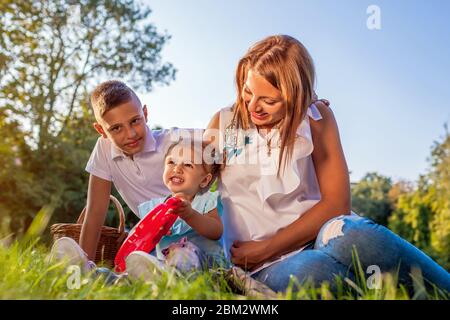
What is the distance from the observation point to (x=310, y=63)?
2.79m

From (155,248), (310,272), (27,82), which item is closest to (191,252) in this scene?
(155,248)

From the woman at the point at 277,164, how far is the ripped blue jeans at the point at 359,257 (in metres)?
0.06

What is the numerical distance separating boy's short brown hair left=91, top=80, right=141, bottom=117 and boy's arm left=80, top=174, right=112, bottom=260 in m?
0.46

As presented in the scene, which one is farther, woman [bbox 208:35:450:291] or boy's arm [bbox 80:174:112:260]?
boy's arm [bbox 80:174:112:260]

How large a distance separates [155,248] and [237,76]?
3.00ft

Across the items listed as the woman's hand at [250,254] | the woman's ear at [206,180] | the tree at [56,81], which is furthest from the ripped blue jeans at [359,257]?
the tree at [56,81]

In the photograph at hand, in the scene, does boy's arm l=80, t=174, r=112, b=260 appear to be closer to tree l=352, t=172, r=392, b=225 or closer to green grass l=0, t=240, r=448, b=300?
green grass l=0, t=240, r=448, b=300

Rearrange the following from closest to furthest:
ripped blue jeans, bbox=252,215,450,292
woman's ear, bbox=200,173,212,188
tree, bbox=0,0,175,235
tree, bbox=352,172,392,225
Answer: ripped blue jeans, bbox=252,215,450,292 < woman's ear, bbox=200,173,212,188 < tree, bbox=0,0,175,235 < tree, bbox=352,172,392,225

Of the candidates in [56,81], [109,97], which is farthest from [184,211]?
[56,81]

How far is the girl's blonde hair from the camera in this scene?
269cm

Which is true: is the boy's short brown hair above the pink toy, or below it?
above

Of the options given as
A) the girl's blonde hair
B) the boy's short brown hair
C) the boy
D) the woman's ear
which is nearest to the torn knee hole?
the girl's blonde hair

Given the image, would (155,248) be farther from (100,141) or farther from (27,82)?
(27,82)

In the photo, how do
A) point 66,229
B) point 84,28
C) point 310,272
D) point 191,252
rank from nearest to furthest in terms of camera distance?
point 310,272
point 191,252
point 66,229
point 84,28
